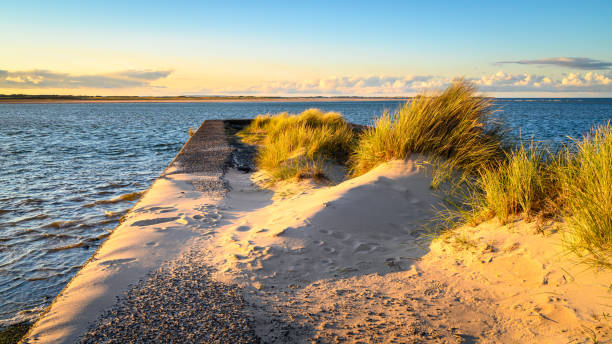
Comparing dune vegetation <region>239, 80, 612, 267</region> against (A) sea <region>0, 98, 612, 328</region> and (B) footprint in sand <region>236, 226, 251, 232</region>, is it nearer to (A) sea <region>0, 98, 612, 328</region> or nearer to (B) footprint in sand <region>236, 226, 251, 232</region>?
(A) sea <region>0, 98, 612, 328</region>

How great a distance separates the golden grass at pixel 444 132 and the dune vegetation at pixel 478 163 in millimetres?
15

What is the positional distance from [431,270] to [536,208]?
1243 millimetres

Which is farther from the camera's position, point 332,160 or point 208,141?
point 208,141

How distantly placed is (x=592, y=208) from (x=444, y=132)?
309cm

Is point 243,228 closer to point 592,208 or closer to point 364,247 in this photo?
point 364,247

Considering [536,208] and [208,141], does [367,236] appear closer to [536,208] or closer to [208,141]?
[536,208]

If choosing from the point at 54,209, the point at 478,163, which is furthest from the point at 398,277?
the point at 54,209

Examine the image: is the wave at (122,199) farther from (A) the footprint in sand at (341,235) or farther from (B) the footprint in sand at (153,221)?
(A) the footprint in sand at (341,235)

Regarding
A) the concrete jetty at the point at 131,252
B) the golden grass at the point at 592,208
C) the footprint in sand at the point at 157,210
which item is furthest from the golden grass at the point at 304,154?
the golden grass at the point at 592,208

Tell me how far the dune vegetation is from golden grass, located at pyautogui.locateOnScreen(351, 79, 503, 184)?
15 millimetres

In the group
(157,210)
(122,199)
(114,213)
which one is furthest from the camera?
(122,199)

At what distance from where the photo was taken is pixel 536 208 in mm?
3301

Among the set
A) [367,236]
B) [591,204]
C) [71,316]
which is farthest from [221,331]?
[591,204]

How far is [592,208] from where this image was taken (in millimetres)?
2598
